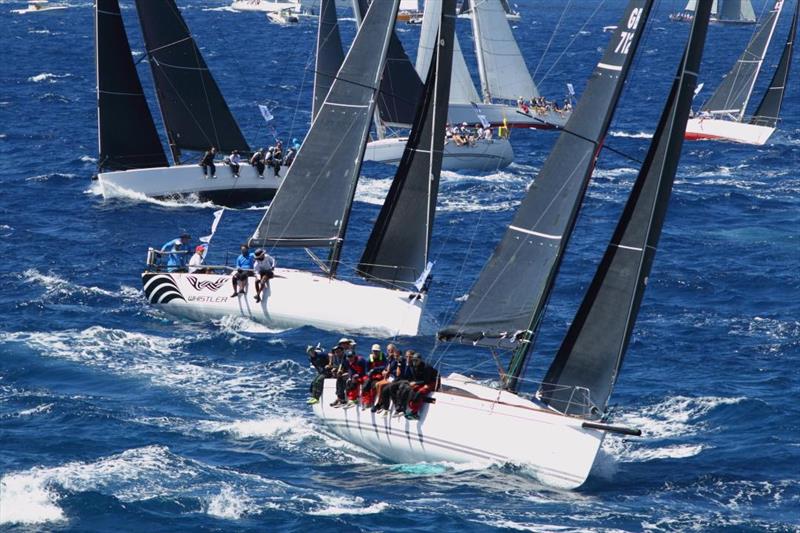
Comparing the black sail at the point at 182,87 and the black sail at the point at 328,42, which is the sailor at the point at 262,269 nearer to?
the black sail at the point at 182,87

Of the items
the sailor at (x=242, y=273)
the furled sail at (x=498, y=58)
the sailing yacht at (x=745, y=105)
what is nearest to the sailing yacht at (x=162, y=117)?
the sailor at (x=242, y=273)

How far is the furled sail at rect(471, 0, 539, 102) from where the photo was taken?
267ft

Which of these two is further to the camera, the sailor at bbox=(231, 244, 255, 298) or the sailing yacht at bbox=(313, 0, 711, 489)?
the sailor at bbox=(231, 244, 255, 298)

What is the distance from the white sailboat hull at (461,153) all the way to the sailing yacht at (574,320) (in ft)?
113

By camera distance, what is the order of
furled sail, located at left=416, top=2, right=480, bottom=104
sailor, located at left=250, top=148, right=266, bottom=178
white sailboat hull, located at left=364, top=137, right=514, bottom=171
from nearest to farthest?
sailor, located at left=250, top=148, right=266, bottom=178 → white sailboat hull, located at left=364, top=137, right=514, bottom=171 → furled sail, located at left=416, top=2, right=480, bottom=104

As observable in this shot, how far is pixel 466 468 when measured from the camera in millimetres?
31484

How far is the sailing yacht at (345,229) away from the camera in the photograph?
42031 millimetres

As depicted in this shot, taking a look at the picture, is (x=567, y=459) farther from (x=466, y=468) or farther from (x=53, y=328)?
(x=53, y=328)

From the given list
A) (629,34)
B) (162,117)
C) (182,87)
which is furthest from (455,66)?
(629,34)

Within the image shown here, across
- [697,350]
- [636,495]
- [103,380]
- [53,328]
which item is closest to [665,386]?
[697,350]

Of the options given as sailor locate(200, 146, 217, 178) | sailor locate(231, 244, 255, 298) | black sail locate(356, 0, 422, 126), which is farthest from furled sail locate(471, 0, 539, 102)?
Result: sailor locate(231, 244, 255, 298)

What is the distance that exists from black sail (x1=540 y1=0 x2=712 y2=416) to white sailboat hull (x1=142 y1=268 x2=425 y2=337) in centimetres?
1034

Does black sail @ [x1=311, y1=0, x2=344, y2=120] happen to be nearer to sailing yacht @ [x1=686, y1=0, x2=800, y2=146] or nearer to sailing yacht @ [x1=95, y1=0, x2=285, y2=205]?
sailing yacht @ [x1=95, y1=0, x2=285, y2=205]

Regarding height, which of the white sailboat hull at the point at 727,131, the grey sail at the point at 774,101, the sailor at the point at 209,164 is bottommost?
the sailor at the point at 209,164
